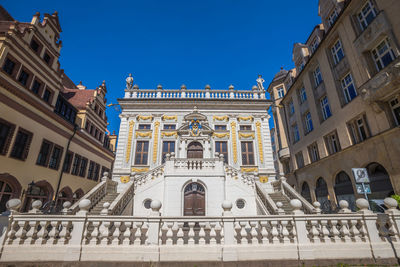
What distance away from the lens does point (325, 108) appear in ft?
53.4

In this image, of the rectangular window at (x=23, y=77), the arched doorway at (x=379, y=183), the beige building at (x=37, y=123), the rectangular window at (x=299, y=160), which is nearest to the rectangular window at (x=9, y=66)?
the beige building at (x=37, y=123)

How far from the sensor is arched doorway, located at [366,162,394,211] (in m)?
9.94

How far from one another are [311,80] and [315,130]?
522 cm

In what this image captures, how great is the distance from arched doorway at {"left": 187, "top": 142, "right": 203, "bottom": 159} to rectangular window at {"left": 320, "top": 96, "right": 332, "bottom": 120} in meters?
12.2

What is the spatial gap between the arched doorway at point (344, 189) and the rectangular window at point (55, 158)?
2417cm

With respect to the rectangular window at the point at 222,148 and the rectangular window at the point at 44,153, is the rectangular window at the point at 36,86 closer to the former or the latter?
the rectangular window at the point at 44,153

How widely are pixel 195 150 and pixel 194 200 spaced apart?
6.02 meters

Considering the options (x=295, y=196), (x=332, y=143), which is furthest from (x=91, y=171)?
(x=332, y=143)

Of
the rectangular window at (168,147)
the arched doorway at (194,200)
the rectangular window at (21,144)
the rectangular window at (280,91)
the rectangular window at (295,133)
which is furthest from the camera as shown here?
the rectangular window at (280,91)

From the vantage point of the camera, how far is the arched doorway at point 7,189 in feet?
36.4

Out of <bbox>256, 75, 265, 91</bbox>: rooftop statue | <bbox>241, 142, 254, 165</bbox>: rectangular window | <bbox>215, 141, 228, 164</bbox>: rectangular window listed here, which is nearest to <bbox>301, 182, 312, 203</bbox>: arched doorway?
<bbox>241, 142, 254, 165</bbox>: rectangular window

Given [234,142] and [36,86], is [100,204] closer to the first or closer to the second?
[36,86]

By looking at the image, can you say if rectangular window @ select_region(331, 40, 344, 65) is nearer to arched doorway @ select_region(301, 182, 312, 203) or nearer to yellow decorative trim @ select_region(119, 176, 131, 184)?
arched doorway @ select_region(301, 182, 312, 203)

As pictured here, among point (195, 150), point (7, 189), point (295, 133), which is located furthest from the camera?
point (295, 133)
